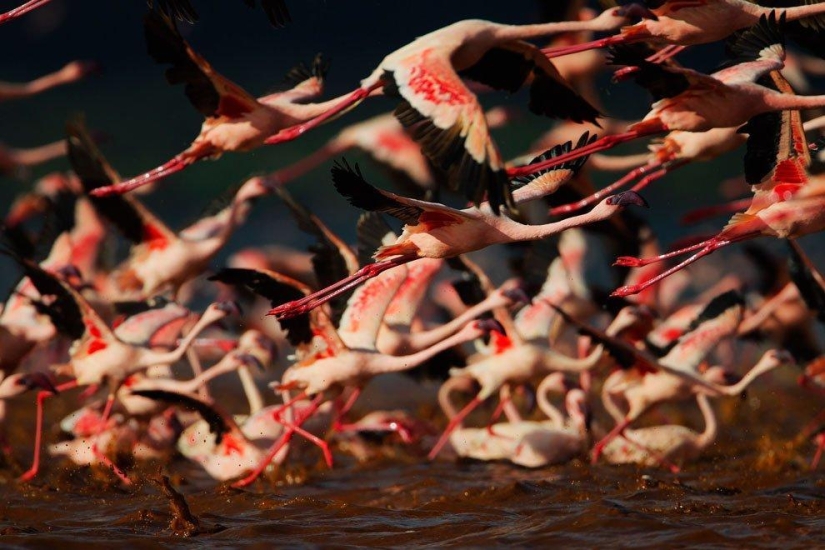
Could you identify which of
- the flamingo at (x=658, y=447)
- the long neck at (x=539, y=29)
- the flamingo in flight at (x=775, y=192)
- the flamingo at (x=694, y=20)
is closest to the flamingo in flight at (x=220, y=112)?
the long neck at (x=539, y=29)

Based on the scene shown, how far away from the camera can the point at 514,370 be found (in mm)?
9445

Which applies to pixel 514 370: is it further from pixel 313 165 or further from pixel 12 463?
pixel 12 463

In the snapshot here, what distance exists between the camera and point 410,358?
8.44m

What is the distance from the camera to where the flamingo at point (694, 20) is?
22.6 ft

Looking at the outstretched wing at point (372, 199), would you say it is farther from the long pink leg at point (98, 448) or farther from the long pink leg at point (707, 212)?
the long pink leg at point (707, 212)

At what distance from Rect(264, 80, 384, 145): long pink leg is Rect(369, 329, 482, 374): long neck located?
1482 mm

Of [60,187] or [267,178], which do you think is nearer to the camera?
[267,178]

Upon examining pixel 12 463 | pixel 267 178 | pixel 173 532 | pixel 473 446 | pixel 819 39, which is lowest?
pixel 473 446

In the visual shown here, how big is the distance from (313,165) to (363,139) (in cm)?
67

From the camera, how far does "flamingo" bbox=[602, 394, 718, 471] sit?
29.1ft

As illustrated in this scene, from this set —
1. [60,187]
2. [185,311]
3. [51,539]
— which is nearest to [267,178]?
[185,311]

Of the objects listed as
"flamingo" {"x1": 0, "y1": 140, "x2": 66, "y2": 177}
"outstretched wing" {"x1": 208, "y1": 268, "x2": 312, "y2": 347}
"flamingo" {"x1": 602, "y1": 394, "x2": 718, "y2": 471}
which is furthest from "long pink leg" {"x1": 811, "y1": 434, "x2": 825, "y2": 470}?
"flamingo" {"x1": 0, "y1": 140, "x2": 66, "y2": 177}

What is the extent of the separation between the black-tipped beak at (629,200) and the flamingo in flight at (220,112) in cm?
180

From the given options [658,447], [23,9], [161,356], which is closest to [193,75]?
[23,9]
